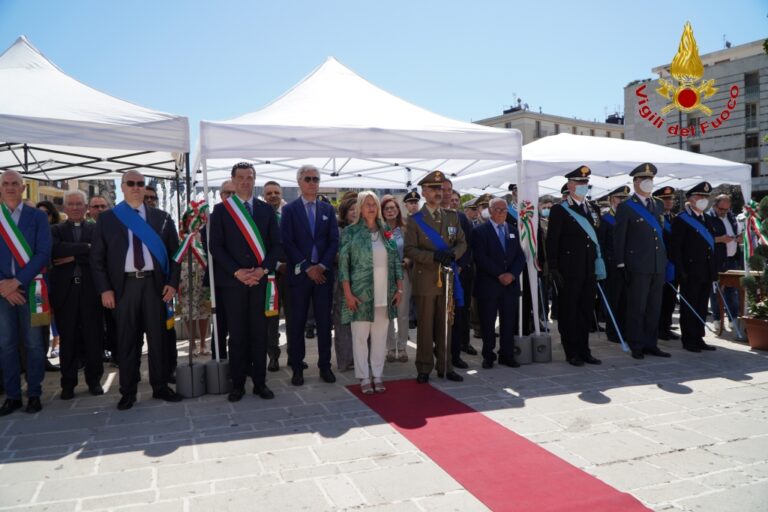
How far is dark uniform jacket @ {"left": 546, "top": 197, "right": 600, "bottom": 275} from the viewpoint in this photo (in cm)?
595

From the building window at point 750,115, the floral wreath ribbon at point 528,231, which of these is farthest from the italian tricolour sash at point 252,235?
the building window at point 750,115

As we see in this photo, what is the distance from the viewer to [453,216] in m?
5.43

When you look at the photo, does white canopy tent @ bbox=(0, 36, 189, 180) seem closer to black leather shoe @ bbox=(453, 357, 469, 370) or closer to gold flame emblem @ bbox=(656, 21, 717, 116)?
black leather shoe @ bbox=(453, 357, 469, 370)

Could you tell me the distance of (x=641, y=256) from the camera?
6.20 meters

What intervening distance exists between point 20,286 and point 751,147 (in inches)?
1916

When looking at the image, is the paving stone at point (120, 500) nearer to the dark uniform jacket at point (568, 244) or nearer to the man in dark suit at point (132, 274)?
the man in dark suit at point (132, 274)

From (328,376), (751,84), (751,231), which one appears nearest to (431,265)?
(328,376)

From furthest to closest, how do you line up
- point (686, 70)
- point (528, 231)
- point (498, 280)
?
point (686, 70) → point (528, 231) → point (498, 280)

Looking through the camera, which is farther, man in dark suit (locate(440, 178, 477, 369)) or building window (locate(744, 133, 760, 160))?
building window (locate(744, 133, 760, 160))

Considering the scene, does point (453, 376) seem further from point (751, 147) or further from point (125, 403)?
point (751, 147)

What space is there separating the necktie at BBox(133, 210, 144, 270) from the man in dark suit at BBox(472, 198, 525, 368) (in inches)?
128

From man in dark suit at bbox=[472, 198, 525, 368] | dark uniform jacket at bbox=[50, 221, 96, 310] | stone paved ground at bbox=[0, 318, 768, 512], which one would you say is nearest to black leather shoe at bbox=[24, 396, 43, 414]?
stone paved ground at bbox=[0, 318, 768, 512]

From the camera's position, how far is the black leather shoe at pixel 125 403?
15.0 feet

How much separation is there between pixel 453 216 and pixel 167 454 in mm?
3218
